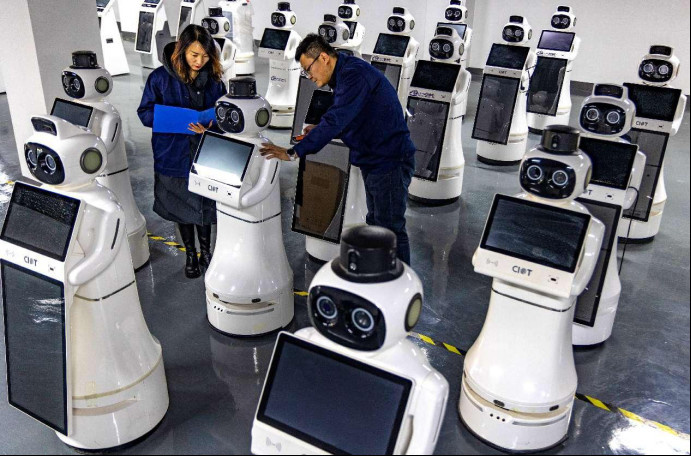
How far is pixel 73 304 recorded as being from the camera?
3258 mm

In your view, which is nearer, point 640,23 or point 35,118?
point 35,118

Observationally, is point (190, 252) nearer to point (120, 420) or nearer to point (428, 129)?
point (120, 420)

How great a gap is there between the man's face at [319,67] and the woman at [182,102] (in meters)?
0.79

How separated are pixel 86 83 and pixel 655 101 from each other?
4.92 m

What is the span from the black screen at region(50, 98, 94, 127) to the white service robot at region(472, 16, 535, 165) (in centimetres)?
493

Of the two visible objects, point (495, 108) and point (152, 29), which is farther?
point (152, 29)

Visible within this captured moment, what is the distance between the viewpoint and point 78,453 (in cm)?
344

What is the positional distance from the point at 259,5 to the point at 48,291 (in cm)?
922

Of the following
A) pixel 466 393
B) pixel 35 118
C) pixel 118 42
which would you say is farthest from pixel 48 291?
pixel 118 42

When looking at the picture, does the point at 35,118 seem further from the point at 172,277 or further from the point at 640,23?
the point at 640,23

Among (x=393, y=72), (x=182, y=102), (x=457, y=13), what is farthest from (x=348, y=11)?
(x=182, y=102)

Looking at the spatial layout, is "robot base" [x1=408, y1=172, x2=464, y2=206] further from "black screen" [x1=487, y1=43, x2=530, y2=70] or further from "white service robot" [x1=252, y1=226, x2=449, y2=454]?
"white service robot" [x1=252, y1=226, x2=449, y2=454]

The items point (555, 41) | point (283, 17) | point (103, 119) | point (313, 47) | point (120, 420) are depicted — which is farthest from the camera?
point (283, 17)

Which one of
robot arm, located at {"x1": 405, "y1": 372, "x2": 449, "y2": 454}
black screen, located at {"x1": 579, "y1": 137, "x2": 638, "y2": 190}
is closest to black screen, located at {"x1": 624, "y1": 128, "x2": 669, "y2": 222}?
black screen, located at {"x1": 579, "y1": 137, "x2": 638, "y2": 190}
